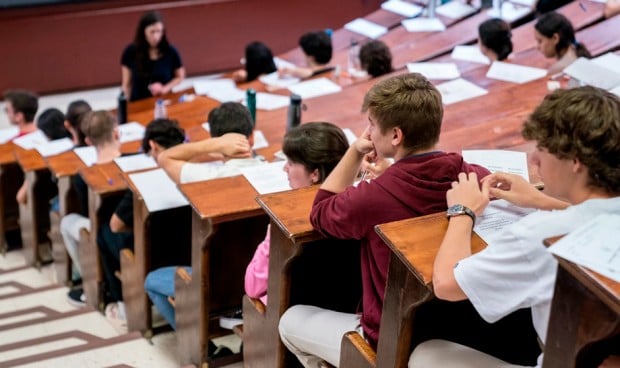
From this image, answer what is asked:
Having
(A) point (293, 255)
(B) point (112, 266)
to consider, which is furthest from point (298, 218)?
(B) point (112, 266)

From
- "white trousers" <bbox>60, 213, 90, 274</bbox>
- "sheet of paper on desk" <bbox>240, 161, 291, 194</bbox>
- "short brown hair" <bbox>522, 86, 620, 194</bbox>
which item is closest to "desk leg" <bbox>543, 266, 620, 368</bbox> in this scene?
"short brown hair" <bbox>522, 86, 620, 194</bbox>

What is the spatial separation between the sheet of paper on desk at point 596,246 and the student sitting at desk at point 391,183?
559 mm

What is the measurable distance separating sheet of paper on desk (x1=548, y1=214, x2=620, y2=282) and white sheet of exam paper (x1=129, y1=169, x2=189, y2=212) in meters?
1.87

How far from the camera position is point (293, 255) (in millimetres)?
2379

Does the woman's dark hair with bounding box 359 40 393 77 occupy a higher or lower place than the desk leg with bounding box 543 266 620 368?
lower

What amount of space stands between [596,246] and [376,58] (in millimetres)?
3513

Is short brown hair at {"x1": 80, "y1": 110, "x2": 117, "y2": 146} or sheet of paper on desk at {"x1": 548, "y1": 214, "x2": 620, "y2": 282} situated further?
short brown hair at {"x1": 80, "y1": 110, "x2": 117, "y2": 146}

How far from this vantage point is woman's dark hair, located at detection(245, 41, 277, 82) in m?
5.37

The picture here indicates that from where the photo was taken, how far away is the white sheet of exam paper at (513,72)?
468 cm

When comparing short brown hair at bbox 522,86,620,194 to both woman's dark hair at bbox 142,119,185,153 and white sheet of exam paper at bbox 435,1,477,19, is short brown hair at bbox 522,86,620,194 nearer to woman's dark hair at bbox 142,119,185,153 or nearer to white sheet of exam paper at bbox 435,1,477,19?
woman's dark hair at bbox 142,119,185,153

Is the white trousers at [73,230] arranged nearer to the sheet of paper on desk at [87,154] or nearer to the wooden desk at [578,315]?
the sheet of paper on desk at [87,154]

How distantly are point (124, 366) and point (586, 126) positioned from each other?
85.5 inches

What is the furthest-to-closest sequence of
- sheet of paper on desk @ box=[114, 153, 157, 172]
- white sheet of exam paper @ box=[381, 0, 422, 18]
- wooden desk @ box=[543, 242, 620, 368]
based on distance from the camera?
white sheet of exam paper @ box=[381, 0, 422, 18] → sheet of paper on desk @ box=[114, 153, 157, 172] → wooden desk @ box=[543, 242, 620, 368]

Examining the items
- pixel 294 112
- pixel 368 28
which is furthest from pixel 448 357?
pixel 368 28
